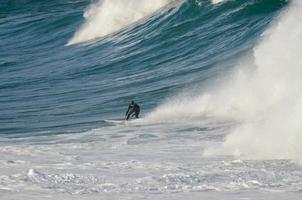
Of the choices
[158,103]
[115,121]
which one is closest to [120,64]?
[158,103]

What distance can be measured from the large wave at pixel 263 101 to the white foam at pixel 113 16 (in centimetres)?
1068

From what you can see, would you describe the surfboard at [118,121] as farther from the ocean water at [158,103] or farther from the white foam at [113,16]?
the white foam at [113,16]

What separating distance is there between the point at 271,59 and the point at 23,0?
27107mm

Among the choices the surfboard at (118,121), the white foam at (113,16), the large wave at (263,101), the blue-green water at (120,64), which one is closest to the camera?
the large wave at (263,101)

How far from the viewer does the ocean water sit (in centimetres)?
963

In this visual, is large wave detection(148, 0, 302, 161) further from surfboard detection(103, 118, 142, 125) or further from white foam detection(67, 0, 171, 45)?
white foam detection(67, 0, 171, 45)

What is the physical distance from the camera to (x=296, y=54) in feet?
50.8

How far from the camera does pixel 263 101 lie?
49.9ft

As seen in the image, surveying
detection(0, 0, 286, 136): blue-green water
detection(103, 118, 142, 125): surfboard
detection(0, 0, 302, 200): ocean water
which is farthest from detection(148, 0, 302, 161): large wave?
detection(0, 0, 286, 136): blue-green water

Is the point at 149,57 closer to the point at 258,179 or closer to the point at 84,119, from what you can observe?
the point at 84,119

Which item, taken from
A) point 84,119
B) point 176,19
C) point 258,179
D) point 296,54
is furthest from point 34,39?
point 258,179

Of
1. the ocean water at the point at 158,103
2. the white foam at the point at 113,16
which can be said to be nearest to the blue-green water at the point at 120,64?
the ocean water at the point at 158,103

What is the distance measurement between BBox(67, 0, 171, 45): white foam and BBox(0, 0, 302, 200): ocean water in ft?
0.24

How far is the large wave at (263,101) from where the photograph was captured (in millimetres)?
11547
